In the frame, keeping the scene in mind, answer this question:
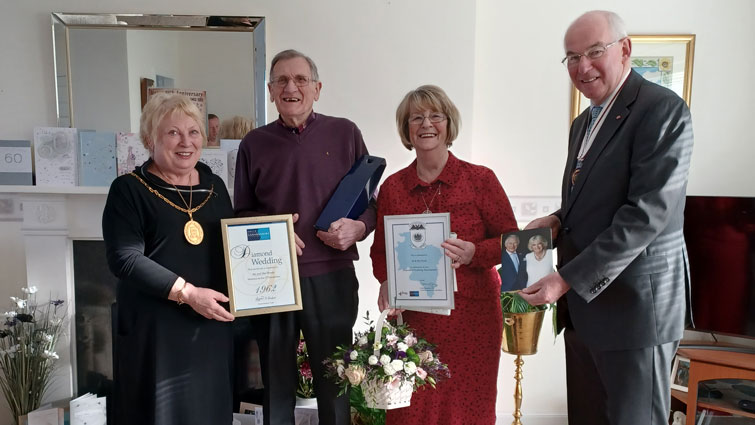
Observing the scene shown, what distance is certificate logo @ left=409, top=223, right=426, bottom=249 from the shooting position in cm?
163

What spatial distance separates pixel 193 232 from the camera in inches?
61.2

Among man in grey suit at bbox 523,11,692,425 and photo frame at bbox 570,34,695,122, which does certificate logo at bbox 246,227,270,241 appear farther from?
photo frame at bbox 570,34,695,122

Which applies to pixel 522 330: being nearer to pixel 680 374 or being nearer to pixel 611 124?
pixel 680 374

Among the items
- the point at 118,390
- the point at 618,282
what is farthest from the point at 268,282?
the point at 618,282

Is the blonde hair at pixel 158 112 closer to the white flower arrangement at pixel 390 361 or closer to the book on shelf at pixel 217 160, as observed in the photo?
the white flower arrangement at pixel 390 361

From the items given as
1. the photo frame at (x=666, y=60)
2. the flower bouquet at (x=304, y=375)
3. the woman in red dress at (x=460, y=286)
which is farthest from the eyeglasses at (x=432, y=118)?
the photo frame at (x=666, y=60)

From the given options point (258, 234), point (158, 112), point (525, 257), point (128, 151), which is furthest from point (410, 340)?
point (128, 151)

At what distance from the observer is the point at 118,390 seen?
159cm

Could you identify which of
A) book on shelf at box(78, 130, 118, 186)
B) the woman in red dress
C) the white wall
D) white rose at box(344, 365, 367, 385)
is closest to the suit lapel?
the woman in red dress

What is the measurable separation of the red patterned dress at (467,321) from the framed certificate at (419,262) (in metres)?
0.10

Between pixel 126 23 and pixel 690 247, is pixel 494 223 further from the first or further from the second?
pixel 126 23

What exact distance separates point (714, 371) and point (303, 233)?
7.12 feet

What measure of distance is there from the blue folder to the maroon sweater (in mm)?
41

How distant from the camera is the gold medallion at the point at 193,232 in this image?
154 centimetres
